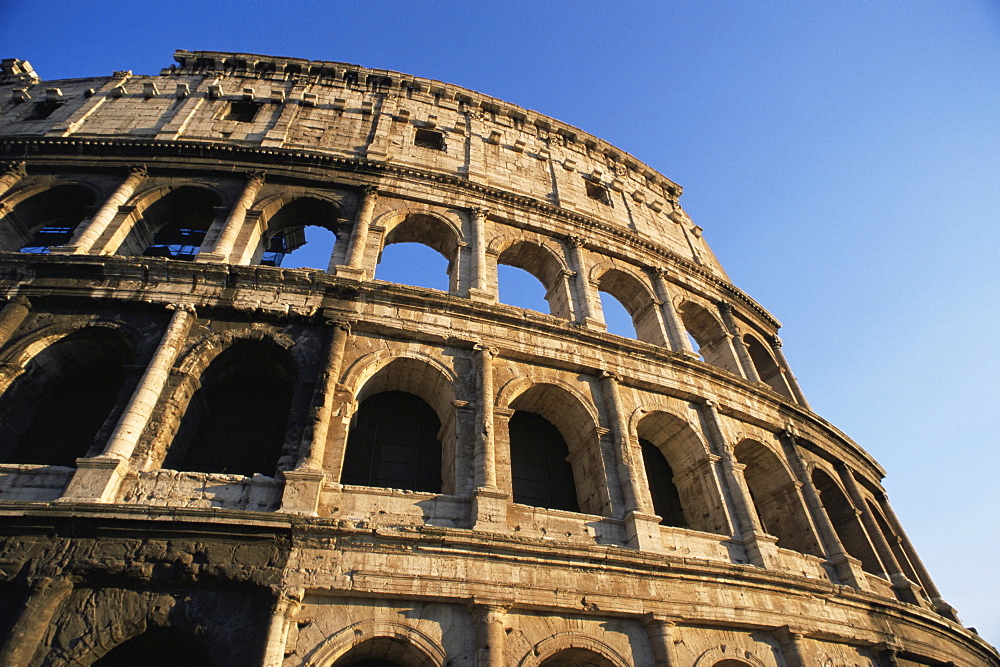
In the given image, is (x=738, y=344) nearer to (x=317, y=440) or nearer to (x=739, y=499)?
(x=739, y=499)

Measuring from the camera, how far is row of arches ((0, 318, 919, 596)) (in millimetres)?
8102

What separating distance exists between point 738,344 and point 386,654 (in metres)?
11.1

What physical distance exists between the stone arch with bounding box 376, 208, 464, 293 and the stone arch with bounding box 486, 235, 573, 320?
0.80 meters

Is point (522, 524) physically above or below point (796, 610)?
above

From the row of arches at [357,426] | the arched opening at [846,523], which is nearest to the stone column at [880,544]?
the arched opening at [846,523]

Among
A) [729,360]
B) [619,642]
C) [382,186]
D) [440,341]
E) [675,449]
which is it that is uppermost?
[382,186]

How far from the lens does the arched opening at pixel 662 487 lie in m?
10.3

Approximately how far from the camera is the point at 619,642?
7.20 meters

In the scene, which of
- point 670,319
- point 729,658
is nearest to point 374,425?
point 729,658

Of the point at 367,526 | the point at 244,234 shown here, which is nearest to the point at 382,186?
the point at 244,234

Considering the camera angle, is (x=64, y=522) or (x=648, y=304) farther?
(x=648, y=304)

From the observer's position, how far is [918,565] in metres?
13.4

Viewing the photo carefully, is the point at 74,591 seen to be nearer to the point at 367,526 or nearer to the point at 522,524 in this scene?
the point at 367,526

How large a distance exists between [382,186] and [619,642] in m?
9.70
